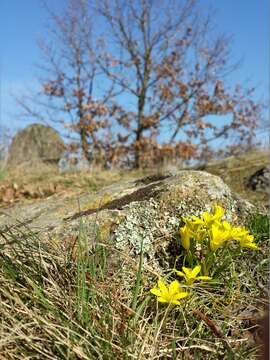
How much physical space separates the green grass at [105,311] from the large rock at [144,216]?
0.40 ft

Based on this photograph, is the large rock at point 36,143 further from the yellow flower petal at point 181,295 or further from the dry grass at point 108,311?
the yellow flower petal at point 181,295

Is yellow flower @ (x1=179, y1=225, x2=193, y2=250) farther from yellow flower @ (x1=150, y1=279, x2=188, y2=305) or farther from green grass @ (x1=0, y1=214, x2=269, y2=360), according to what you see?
yellow flower @ (x1=150, y1=279, x2=188, y2=305)

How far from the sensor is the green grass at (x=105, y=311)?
1479 millimetres

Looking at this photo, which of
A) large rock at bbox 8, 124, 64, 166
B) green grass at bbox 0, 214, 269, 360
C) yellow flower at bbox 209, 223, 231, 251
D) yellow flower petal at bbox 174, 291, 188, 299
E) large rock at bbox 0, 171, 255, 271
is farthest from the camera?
large rock at bbox 8, 124, 64, 166

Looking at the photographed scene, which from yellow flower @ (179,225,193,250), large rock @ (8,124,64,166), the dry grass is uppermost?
large rock @ (8,124,64,166)

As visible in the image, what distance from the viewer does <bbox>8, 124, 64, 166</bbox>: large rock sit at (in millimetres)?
15672

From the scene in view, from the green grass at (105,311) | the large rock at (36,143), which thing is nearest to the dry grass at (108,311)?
the green grass at (105,311)

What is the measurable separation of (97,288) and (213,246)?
56 cm

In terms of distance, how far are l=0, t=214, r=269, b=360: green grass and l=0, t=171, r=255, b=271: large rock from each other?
0.12m

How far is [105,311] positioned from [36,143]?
14.9m

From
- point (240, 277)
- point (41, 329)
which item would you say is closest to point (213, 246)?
point (240, 277)

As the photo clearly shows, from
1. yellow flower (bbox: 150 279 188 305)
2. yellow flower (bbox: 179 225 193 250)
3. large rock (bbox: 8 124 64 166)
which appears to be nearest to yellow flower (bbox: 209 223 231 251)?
yellow flower (bbox: 179 225 193 250)

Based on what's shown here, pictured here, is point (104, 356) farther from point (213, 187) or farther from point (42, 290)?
point (213, 187)

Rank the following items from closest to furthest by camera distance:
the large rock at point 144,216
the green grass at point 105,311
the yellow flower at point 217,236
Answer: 1. the green grass at point 105,311
2. the yellow flower at point 217,236
3. the large rock at point 144,216
